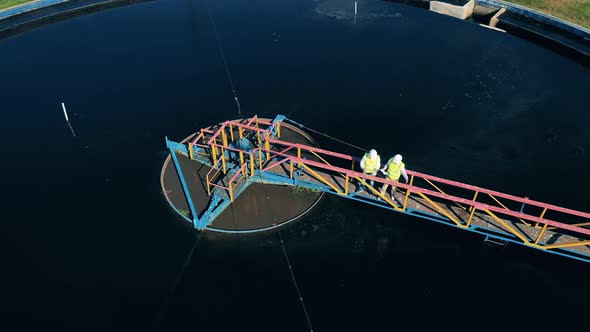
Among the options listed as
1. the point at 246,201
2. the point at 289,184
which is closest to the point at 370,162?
the point at 289,184

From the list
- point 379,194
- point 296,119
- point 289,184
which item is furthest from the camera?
point 296,119

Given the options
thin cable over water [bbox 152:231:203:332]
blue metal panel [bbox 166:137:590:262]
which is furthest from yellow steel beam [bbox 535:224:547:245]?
thin cable over water [bbox 152:231:203:332]

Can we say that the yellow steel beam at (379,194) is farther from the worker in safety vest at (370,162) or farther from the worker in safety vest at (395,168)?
the worker in safety vest at (395,168)

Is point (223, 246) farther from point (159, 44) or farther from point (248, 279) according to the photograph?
point (159, 44)

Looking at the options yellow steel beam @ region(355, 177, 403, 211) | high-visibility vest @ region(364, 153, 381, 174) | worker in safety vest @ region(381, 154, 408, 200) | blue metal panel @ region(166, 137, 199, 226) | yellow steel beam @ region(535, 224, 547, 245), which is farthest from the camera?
blue metal panel @ region(166, 137, 199, 226)

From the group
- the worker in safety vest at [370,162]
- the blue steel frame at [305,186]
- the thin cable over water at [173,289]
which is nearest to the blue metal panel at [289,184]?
the blue steel frame at [305,186]

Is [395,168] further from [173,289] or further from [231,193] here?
[173,289]

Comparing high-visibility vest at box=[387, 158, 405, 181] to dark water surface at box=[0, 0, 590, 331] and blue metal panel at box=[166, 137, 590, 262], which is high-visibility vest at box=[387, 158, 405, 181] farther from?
dark water surface at box=[0, 0, 590, 331]
